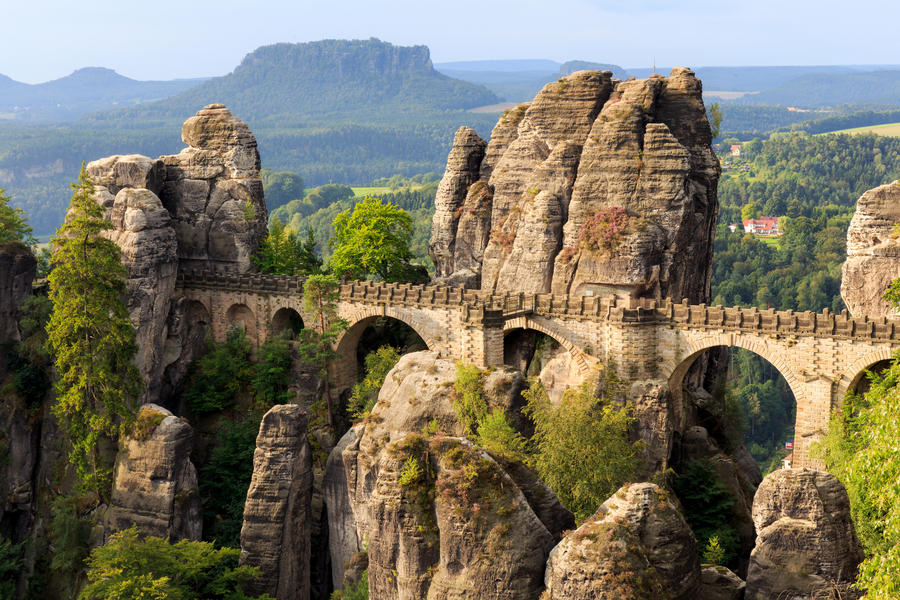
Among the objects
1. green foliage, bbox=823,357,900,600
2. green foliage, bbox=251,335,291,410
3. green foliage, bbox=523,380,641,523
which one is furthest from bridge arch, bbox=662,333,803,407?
green foliage, bbox=251,335,291,410

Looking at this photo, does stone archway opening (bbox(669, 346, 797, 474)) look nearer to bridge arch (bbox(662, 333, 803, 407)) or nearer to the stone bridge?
bridge arch (bbox(662, 333, 803, 407))

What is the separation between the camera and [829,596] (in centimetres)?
2552

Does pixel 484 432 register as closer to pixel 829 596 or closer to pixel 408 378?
pixel 408 378

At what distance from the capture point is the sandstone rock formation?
54750 mm

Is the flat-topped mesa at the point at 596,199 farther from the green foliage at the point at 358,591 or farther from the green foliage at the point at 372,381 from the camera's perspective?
the green foliage at the point at 358,591

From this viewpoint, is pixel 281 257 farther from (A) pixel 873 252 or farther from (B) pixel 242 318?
(A) pixel 873 252

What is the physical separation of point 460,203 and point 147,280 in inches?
688

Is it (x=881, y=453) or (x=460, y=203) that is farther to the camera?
(x=460, y=203)

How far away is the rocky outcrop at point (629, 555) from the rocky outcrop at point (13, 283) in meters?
35.6

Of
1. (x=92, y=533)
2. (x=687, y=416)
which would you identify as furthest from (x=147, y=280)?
(x=687, y=416)

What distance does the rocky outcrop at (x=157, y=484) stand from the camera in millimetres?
47750

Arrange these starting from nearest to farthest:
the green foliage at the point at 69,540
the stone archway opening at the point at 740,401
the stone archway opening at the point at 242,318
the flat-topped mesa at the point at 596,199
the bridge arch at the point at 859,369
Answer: the bridge arch at the point at 859,369 < the green foliage at the point at 69,540 < the flat-topped mesa at the point at 596,199 < the stone archway opening at the point at 740,401 < the stone archway opening at the point at 242,318

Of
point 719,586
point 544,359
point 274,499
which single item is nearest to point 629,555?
point 719,586

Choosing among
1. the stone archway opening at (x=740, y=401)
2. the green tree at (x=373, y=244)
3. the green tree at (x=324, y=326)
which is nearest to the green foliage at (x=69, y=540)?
the green tree at (x=324, y=326)
